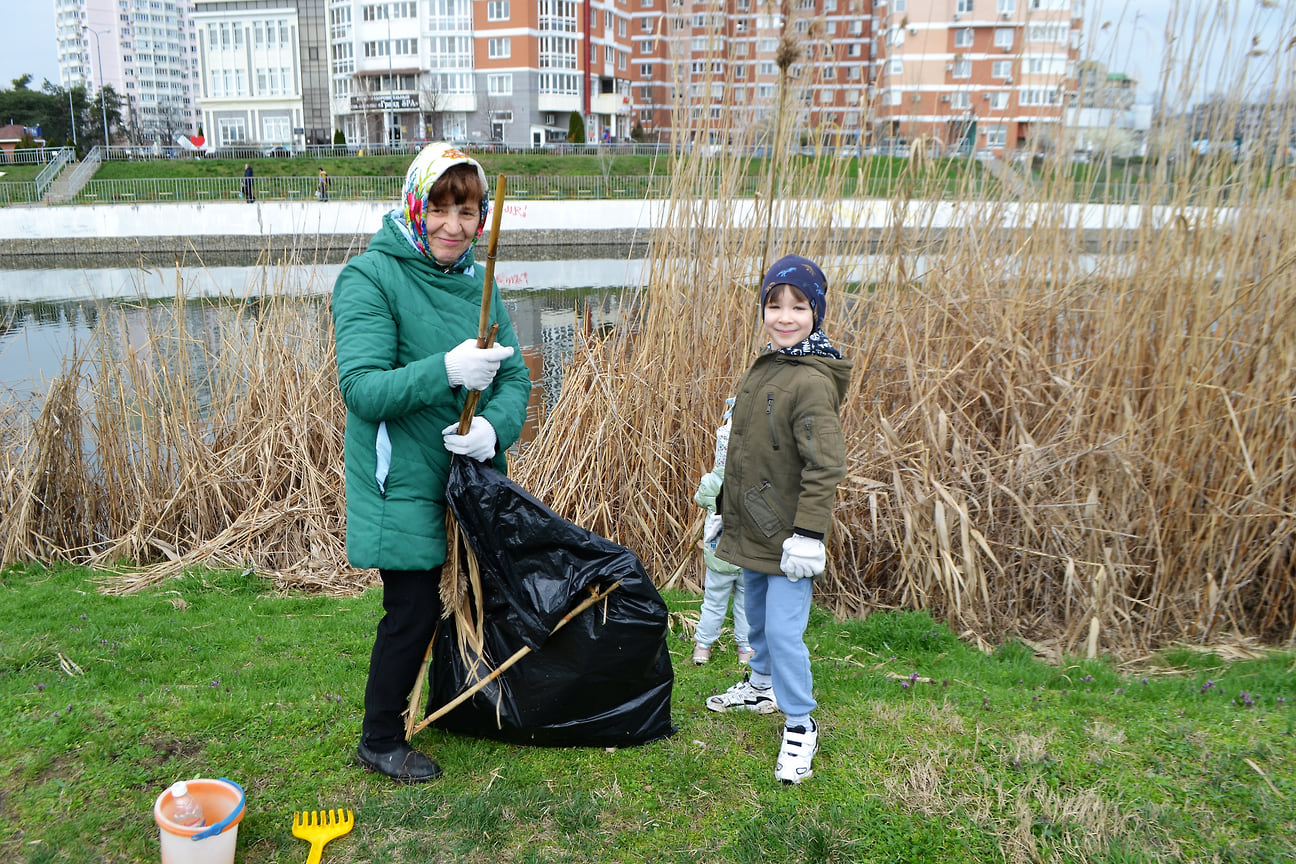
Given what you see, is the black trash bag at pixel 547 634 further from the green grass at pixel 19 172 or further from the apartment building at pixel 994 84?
the green grass at pixel 19 172

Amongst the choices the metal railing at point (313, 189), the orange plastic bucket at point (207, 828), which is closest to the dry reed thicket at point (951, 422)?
the orange plastic bucket at point (207, 828)

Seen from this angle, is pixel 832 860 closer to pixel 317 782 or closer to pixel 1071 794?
pixel 1071 794

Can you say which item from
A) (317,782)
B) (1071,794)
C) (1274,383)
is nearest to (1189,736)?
(1071,794)

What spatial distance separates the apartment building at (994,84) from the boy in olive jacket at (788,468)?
2.27 meters

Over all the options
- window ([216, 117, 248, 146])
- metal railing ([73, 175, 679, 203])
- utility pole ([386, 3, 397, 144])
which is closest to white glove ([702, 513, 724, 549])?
metal railing ([73, 175, 679, 203])

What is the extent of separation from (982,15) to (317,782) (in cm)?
578

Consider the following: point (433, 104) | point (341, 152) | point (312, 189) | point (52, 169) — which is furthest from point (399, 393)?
point (433, 104)

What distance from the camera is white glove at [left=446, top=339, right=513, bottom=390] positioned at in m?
2.08

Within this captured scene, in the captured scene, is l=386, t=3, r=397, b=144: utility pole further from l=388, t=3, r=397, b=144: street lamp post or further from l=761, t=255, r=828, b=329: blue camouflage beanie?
l=761, t=255, r=828, b=329: blue camouflage beanie

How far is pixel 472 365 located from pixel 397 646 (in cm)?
78

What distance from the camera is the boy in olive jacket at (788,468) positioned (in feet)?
7.74

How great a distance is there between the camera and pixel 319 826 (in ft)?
7.22

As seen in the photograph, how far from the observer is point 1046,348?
406 centimetres

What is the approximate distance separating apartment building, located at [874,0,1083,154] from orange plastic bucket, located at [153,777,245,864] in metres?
3.85
